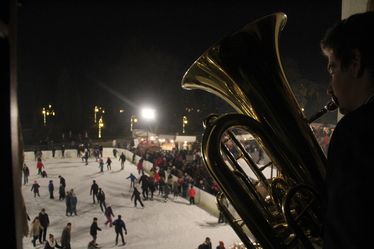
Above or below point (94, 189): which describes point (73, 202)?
below

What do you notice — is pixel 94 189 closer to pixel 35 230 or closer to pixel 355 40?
pixel 35 230

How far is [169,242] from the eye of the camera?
35.4ft

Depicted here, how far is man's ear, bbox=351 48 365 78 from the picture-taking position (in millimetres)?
1115

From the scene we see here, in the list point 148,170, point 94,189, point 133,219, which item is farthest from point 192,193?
point 148,170

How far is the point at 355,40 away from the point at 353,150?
38cm

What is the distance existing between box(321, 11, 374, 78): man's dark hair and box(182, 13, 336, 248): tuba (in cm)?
81

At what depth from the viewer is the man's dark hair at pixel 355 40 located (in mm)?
1107

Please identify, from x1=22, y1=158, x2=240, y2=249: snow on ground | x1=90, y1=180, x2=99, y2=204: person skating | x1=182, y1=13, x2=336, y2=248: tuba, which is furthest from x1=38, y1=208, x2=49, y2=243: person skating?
x1=182, y1=13, x2=336, y2=248: tuba

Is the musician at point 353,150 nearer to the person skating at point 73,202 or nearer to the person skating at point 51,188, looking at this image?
the person skating at point 73,202

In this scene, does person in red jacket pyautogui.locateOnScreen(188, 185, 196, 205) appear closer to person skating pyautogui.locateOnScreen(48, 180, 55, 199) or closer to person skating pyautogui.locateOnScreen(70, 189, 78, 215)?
person skating pyautogui.locateOnScreen(70, 189, 78, 215)

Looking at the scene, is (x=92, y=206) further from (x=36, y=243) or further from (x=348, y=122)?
(x=348, y=122)

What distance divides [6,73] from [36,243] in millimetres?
11393

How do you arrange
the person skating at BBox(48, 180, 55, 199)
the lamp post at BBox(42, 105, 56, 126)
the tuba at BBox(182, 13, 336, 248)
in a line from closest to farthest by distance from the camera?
the tuba at BBox(182, 13, 336, 248) < the person skating at BBox(48, 180, 55, 199) < the lamp post at BBox(42, 105, 56, 126)

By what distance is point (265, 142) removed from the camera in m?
2.03
